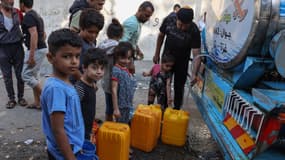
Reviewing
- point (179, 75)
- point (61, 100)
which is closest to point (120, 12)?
point (179, 75)

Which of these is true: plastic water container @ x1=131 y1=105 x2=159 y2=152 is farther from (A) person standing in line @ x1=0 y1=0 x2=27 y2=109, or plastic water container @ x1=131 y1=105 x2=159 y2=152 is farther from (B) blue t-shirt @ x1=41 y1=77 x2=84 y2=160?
(A) person standing in line @ x1=0 y1=0 x2=27 y2=109

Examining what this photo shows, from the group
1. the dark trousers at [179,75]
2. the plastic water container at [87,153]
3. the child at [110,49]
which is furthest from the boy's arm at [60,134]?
the dark trousers at [179,75]

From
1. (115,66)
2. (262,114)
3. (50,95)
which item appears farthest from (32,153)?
(262,114)

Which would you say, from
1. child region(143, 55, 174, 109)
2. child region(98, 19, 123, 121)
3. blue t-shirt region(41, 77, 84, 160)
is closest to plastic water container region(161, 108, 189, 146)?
child region(143, 55, 174, 109)

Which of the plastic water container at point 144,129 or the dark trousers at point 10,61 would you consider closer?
the plastic water container at point 144,129

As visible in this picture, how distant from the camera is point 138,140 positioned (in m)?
2.84

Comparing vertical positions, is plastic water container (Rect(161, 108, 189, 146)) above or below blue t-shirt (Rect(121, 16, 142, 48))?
→ below

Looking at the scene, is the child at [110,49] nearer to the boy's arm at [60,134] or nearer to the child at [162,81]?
the child at [162,81]

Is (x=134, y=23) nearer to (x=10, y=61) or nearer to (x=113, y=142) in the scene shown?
(x=113, y=142)

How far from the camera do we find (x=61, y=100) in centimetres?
131

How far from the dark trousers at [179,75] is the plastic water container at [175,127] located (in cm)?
65

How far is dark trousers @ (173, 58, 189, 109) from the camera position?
3439 millimetres

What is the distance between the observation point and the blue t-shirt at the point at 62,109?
1310mm

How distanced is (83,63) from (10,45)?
7.29 feet
